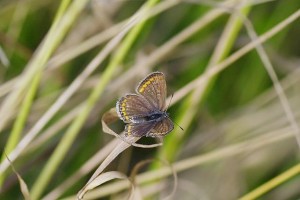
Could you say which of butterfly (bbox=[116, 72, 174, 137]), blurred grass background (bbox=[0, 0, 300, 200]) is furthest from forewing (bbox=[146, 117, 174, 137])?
blurred grass background (bbox=[0, 0, 300, 200])

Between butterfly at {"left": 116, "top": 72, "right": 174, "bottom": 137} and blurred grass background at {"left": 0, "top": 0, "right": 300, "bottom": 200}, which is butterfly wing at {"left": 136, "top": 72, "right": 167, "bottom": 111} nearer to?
butterfly at {"left": 116, "top": 72, "right": 174, "bottom": 137}

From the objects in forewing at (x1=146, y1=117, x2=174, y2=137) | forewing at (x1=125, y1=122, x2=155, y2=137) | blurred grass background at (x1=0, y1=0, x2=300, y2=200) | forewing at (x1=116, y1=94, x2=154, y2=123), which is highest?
blurred grass background at (x1=0, y1=0, x2=300, y2=200)

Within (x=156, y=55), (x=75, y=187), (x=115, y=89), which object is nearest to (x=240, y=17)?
(x=156, y=55)

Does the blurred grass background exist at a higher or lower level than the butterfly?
higher

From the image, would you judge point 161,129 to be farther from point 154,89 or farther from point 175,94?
point 175,94

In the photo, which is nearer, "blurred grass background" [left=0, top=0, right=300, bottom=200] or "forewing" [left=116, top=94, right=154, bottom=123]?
"forewing" [left=116, top=94, right=154, bottom=123]

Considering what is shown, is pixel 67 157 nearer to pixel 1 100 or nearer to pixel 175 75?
pixel 1 100
